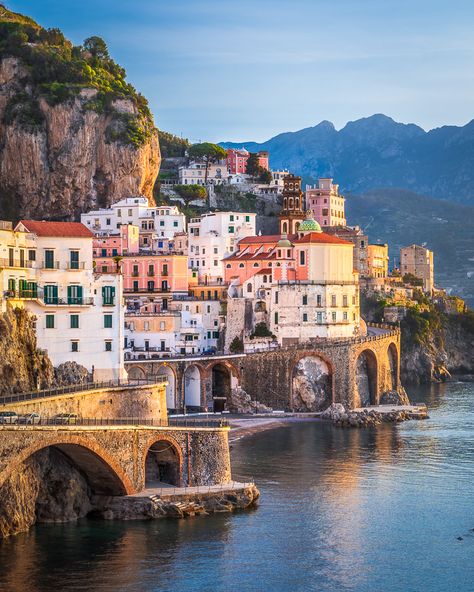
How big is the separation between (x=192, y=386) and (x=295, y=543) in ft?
165

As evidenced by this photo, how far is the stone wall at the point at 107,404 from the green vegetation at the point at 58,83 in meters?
62.6

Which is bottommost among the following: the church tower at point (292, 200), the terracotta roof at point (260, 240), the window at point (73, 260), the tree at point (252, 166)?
the window at point (73, 260)

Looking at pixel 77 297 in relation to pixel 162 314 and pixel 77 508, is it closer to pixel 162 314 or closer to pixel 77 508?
pixel 77 508

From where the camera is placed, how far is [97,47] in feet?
516

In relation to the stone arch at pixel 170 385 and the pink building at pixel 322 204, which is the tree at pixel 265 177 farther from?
the stone arch at pixel 170 385

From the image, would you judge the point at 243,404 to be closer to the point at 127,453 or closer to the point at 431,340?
the point at 127,453

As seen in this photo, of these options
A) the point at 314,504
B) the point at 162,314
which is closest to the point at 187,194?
the point at 162,314

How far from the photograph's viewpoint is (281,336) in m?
120

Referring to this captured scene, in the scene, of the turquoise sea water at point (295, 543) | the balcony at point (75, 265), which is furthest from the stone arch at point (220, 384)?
the balcony at point (75, 265)

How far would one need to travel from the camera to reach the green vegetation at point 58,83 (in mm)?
135500

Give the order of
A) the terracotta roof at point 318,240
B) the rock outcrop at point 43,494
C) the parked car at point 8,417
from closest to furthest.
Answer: the parked car at point 8,417
the rock outcrop at point 43,494
the terracotta roof at point 318,240

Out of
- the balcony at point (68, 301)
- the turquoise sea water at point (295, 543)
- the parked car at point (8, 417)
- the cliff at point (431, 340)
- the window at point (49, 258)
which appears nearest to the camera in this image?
the turquoise sea water at point (295, 543)

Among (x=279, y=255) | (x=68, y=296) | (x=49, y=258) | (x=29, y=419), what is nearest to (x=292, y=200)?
(x=279, y=255)

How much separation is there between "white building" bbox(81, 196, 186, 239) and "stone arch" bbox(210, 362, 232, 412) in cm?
2271
